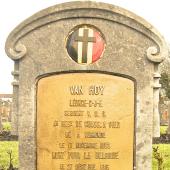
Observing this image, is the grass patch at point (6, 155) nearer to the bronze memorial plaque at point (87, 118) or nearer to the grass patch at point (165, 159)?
the grass patch at point (165, 159)

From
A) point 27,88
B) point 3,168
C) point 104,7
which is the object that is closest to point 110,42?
point 104,7

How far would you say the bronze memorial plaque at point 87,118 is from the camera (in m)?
5.72

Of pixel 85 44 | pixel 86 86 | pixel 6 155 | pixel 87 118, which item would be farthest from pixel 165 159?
pixel 85 44

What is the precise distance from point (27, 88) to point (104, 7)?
141cm

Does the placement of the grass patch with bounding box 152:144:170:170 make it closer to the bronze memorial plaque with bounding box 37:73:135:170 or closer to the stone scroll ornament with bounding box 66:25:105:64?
the bronze memorial plaque with bounding box 37:73:135:170

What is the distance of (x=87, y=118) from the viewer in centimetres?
573

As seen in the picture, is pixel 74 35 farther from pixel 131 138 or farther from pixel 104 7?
pixel 131 138

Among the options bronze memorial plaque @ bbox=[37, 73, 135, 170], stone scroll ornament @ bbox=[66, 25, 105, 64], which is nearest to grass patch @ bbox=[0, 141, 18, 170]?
bronze memorial plaque @ bbox=[37, 73, 135, 170]

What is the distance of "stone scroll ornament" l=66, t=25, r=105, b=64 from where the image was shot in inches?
224

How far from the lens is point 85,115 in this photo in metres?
5.73

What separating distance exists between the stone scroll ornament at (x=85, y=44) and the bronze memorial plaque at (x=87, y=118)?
0.22 m

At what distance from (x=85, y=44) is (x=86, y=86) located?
0.53 metres

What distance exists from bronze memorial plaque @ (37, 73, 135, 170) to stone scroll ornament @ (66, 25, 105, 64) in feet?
0.71

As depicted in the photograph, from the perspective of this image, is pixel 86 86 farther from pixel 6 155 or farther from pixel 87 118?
pixel 6 155
